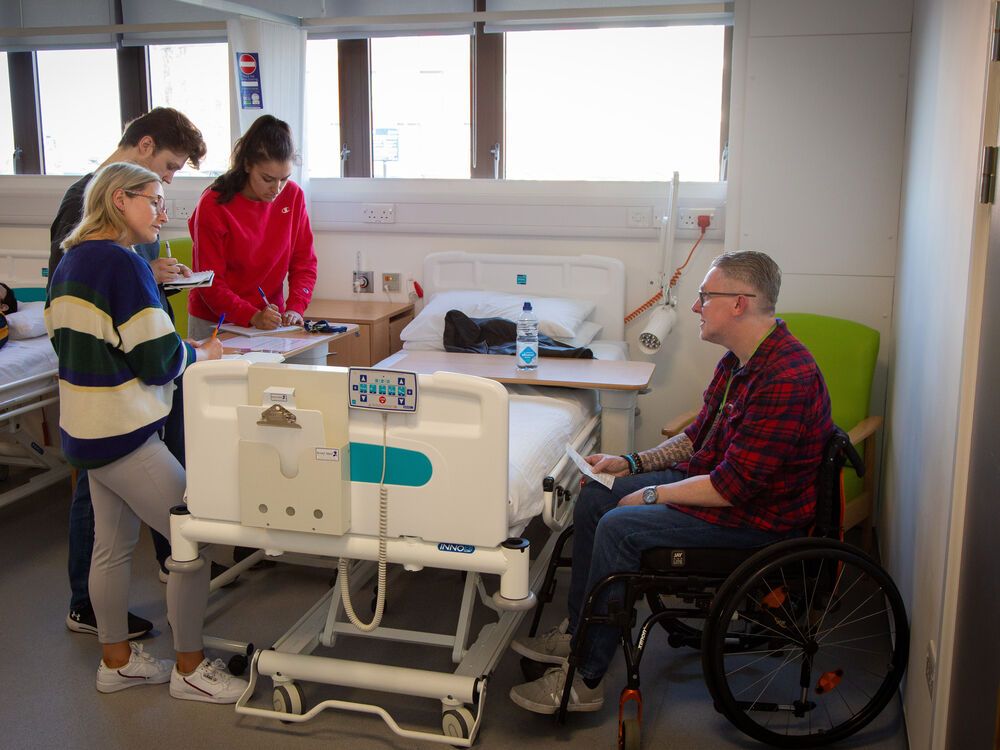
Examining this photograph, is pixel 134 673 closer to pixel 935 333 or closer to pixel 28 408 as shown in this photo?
pixel 28 408

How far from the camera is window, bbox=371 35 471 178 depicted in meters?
4.94

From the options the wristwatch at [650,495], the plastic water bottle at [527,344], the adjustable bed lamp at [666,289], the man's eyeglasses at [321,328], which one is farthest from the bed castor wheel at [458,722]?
the adjustable bed lamp at [666,289]

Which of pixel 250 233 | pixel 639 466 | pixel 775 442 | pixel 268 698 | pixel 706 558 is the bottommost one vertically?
pixel 268 698

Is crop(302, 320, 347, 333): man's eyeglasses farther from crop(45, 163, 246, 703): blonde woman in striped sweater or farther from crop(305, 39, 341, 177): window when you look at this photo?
crop(305, 39, 341, 177): window

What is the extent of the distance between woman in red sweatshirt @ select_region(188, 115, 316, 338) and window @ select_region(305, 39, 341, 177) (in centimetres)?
131

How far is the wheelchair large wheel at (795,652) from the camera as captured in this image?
2.27m

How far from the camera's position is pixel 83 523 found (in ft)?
9.89

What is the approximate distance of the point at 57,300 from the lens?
2426 mm

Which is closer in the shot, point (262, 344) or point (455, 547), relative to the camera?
point (455, 547)

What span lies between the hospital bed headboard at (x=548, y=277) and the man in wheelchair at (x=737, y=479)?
185 centimetres

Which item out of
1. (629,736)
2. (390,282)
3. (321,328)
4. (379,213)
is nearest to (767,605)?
(629,736)

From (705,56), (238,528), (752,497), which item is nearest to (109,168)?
(238,528)

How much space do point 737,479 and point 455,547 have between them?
0.73 meters

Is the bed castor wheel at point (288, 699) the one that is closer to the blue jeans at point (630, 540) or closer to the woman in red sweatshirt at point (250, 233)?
the blue jeans at point (630, 540)
